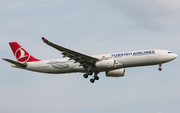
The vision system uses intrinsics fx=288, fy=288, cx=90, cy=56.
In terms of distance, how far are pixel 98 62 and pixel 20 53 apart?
1470 centimetres

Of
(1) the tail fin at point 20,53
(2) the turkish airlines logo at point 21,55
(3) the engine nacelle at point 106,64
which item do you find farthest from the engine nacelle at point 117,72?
(2) the turkish airlines logo at point 21,55

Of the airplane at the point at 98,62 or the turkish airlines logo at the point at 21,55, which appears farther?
the turkish airlines logo at the point at 21,55

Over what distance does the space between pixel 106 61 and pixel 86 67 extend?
377 centimetres

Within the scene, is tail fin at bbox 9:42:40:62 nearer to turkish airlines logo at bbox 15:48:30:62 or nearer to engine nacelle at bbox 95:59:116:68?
turkish airlines logo at bbox 15:48:30:62

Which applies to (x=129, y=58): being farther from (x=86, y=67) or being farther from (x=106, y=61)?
(x=86, y=67)

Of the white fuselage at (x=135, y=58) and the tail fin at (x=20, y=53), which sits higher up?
the tail fin at (x=20, y=53)

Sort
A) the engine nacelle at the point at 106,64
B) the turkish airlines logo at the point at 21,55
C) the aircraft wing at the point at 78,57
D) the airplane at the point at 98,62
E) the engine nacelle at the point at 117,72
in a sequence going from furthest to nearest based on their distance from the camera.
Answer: the turkish airlines logo at the point at 21,55 → the engine nacelle at the point at 117,72 → the airplane at the point at 98,62 → the engine nacelle at the point at 106,64 → the aircraft wing at the point at 78,57

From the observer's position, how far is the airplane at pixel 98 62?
135ft

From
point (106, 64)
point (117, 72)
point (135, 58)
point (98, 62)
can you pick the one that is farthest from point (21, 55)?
point (135, 58)

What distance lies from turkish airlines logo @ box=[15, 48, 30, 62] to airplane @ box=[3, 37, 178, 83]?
202cm

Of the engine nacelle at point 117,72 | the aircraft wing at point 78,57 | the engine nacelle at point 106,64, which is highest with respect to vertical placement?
the aircraft wing at point 78,57

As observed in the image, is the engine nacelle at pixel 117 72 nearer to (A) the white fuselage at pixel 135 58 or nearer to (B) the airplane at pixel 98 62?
(B) the airplane at pixel 98 62

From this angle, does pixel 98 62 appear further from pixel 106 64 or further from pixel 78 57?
pixel 78 57

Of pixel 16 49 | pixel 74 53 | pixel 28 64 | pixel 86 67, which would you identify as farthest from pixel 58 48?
pixel 16 49
